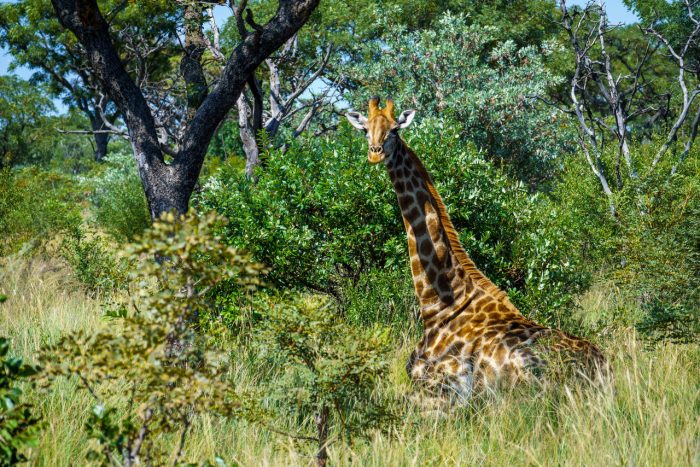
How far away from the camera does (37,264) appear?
12.0 metres

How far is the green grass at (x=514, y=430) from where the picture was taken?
12.5ft

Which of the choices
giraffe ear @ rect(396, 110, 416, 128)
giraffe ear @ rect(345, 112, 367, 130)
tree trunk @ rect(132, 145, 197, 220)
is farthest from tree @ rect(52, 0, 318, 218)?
giraffe ear @ rect(396, 110, 416, 128)

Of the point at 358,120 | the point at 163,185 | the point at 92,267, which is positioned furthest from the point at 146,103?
the point at 92,267

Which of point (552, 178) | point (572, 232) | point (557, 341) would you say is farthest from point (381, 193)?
point (552, 178)

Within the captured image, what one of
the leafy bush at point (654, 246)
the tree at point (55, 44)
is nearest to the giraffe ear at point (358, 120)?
the leafy bush at point (654, 246)

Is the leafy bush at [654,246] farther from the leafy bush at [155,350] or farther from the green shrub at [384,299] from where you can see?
the leafy bush at [155,350]

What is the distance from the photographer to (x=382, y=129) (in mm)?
5680

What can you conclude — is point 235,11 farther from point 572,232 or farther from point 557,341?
point 557,341

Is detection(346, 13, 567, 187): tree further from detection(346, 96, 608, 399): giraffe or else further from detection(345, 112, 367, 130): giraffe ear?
detection(346, 96, 608, 399): giraffe

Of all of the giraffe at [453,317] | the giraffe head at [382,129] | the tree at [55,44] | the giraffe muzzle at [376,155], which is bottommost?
the giraffe at [453,317]

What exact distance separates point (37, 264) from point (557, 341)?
9.71 metres

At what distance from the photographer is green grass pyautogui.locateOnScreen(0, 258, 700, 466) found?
379cm

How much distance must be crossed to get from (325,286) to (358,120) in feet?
8.94

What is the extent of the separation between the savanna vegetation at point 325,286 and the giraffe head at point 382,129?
4.33ft
